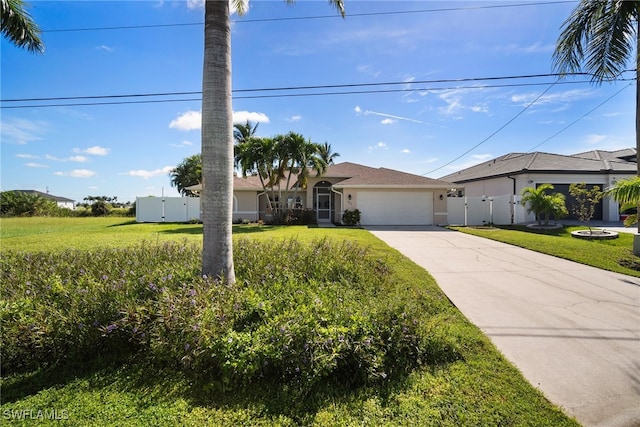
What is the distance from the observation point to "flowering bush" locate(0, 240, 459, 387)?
2924 mm

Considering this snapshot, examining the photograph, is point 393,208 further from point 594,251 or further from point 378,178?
point 594,251

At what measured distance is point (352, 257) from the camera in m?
6.57

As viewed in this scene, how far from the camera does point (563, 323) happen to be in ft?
14.5

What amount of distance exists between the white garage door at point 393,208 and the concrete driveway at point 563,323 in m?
11.5

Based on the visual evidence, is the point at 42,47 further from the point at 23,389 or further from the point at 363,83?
the point at 23,389

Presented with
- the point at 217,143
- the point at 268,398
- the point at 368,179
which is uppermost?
the point at 368,179

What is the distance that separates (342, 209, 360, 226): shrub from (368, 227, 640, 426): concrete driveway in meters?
10.9

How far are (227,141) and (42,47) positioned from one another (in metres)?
12.7

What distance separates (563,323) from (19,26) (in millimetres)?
17346

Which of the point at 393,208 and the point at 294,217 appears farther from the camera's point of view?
the point at 294,217

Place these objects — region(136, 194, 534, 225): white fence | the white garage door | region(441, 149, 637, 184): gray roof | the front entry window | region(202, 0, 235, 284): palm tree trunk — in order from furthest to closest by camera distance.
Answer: the front entry window, the white garage door, region(441, 149, 637, 184): gray roof, region(136, 194, 534, 225): white fence, region(202, 0, 235, 284): palm tree trunk

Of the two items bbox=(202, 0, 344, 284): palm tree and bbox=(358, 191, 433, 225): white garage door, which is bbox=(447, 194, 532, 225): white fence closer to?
bbox=(358, 191, 433, 225): white garage door

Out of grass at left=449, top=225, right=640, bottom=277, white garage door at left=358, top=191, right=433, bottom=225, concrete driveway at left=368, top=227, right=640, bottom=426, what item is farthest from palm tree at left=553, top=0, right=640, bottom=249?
white garage door at left=358, top=191, right=433, bottom=225

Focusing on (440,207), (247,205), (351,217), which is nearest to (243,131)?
(247,205)
